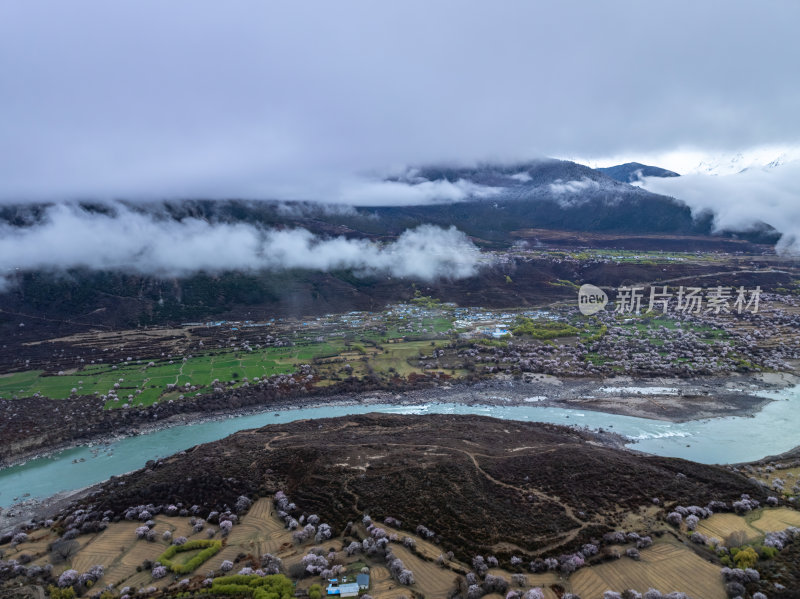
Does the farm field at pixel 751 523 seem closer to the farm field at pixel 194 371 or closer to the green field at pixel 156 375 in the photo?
the farm field at pixel 194 371

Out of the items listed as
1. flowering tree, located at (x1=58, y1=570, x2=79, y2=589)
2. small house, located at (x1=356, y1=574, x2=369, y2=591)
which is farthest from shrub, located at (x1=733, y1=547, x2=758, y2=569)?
flowering tree, located at (x1=58, y1=570, x2=79, y2=589)

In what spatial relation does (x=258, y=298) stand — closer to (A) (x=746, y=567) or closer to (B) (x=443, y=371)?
(B) (x=443, y=371)

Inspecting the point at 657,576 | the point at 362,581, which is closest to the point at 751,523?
the point at 657,576

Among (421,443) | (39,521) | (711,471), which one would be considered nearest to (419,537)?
(421,443)

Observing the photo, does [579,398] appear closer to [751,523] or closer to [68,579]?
[751,523]

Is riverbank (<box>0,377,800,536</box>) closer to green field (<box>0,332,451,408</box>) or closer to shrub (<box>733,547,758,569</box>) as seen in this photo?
green field (<box>0,332,451,408</box>)

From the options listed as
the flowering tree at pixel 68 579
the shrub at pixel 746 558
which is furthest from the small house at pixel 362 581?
the shrub at pixel 746 558
